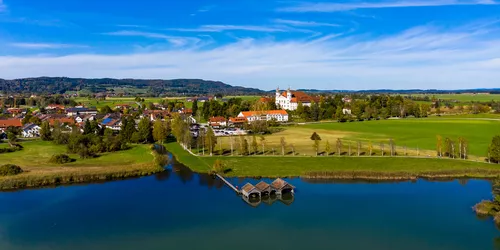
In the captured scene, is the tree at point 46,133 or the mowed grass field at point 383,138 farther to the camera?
the tree at point 46,133

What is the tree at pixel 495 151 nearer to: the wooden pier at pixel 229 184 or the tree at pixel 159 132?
the wooden pier at pixel 229 184

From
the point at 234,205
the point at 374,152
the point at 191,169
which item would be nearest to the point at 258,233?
the point at 234,205

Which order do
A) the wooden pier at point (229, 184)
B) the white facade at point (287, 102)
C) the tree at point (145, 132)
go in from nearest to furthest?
1. the wooden pier at point (229, 184)
2. the tree at point (145, 132)
3. the white facade at point (287, 102)

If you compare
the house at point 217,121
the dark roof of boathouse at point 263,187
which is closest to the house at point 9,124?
the house at point 217,121

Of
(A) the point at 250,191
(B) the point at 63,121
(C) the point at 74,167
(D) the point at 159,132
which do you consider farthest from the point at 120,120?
(A) the point at 250,191

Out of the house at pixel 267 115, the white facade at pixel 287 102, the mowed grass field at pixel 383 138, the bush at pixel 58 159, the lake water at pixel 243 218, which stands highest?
the white facade at pixel 287 102

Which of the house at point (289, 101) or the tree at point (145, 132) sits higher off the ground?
the house at point (289, 101)

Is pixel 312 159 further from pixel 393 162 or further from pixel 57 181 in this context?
A: pixel 57 181
